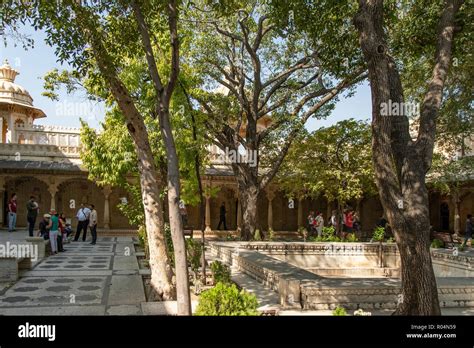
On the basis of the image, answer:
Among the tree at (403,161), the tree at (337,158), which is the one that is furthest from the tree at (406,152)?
the tree at (337,158)

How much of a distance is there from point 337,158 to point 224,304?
55.7 ft

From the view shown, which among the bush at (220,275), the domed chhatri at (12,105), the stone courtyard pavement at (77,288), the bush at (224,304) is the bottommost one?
the stone courtyard pavement at (77,288)

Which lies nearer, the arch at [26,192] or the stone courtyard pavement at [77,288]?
the stone courtyard pavement at [77,288]

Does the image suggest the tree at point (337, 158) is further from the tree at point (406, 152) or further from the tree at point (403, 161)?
the tree at point (403, 161)

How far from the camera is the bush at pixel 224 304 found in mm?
5812

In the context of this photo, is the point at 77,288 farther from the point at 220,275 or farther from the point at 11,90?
the point at 11,90

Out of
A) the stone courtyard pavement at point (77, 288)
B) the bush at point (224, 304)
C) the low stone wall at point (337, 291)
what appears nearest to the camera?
the bush at point (224, 304)

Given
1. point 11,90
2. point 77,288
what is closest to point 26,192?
point 11,90

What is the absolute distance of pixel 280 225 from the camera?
32.2m

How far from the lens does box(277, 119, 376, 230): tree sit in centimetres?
2139

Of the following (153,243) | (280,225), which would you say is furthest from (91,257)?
(280,225)

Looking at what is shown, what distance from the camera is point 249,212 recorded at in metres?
19.4

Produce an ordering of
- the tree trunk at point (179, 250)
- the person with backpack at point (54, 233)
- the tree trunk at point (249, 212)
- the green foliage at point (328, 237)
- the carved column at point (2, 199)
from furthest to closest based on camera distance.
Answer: the carved column at point (2, 199) < the tree trunk at point (249, 212) < the green foliage at point (328, 237) < the person with backpack at point (54, 233) < the tree trunk at point (179, 250)

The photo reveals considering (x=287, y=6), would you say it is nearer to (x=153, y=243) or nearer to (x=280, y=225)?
(x=153, y=243)
